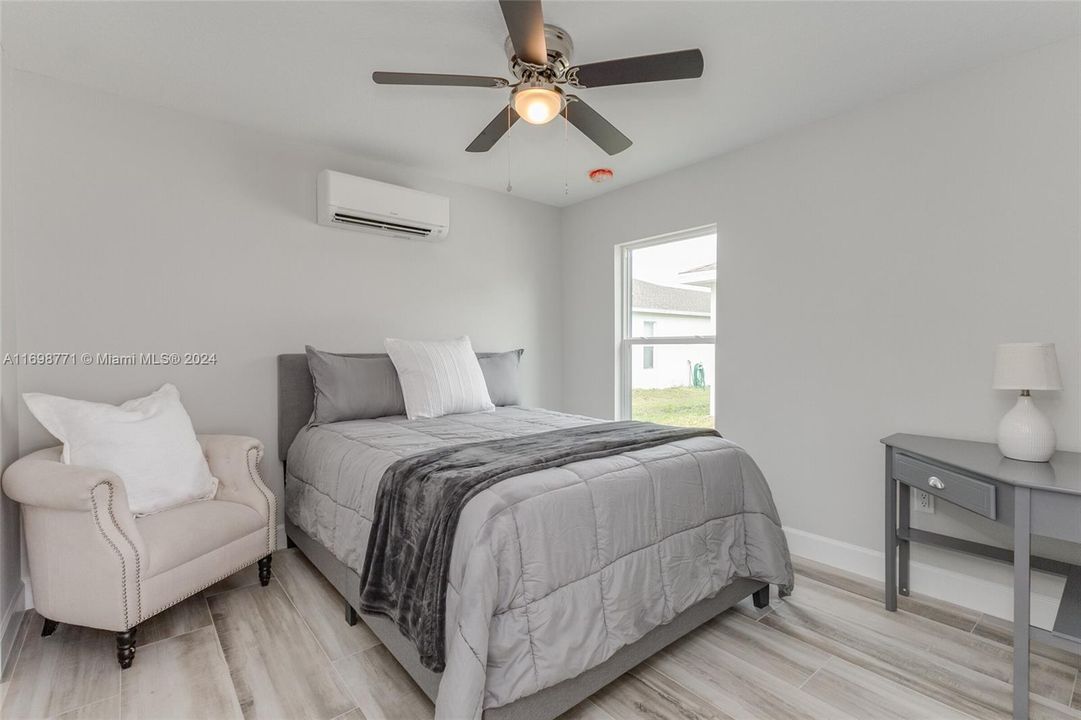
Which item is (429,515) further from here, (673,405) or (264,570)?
(673,405)

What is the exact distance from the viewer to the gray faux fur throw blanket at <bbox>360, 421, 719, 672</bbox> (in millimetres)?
1467

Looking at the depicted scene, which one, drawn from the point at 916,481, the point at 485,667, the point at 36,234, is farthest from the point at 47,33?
the point at 916,481

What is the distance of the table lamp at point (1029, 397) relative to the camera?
1.87 metres

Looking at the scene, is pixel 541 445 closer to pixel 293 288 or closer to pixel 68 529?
pixel 68 529

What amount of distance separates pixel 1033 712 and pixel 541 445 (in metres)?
1.82

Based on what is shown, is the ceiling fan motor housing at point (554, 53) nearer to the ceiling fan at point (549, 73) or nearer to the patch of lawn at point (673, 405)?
the ceiling fan at point (549, 73)

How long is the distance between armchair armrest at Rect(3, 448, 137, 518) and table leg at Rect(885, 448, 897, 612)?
3.09 metres

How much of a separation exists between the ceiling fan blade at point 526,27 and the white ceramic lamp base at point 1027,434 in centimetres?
217

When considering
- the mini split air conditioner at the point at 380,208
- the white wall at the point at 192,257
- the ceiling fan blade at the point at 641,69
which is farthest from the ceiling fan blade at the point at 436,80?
the white wall at the point at 192,257

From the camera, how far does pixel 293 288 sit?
3.02 meters

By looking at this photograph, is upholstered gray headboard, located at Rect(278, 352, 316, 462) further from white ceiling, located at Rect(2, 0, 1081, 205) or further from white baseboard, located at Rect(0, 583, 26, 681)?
white ceiling, located at Rect(2, 0, 1081, 205)

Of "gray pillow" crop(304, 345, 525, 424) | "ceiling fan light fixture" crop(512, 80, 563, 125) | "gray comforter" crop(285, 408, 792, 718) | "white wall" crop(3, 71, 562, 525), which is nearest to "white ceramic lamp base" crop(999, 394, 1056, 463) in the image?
"gray comforter" crop(285, 408, 792, 718)

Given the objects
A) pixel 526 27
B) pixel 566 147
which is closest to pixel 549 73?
pixel 526 27

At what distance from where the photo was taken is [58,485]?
1778mm
